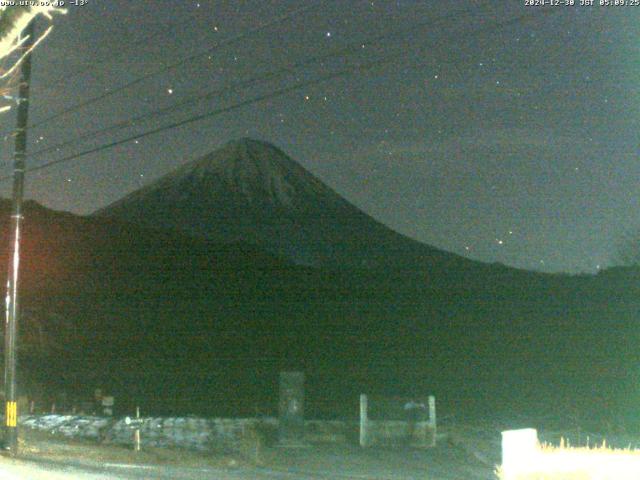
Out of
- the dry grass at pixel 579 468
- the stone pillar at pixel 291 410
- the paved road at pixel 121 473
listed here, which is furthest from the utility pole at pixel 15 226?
the dry grass at pixel 579 468

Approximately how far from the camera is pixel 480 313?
59.4m

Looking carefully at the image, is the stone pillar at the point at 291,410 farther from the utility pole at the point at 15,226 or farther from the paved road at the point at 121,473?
the utility pole at the point at 15,226

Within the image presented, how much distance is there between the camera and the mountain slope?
388 ft

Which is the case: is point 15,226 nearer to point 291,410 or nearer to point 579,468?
point 291,410

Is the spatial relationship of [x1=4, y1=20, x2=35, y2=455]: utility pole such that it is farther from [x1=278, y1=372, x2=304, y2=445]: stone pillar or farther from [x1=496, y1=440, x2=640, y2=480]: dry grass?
[x1=496, y1=440, x2=640, y2=480]: dry grass

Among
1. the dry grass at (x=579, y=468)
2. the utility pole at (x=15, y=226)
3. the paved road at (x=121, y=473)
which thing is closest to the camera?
the dry grass at (x=579, y=468)

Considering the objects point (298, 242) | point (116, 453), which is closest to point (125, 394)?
point (116, 453)

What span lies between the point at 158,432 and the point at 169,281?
39.8 meters

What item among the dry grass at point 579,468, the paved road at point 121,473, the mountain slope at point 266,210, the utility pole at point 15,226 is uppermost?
the mountain slope at point 266,210

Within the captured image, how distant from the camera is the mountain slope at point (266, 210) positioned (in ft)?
388

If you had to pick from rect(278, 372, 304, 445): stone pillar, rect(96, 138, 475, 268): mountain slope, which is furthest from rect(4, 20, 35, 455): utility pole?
rect(96, 138, 475, 268): mountain slope

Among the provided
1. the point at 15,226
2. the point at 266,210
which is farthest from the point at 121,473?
the point at 266,210

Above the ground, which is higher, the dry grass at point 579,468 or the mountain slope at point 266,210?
the mountain slope at point 266,210

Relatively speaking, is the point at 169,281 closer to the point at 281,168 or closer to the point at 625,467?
the point at 625,467
